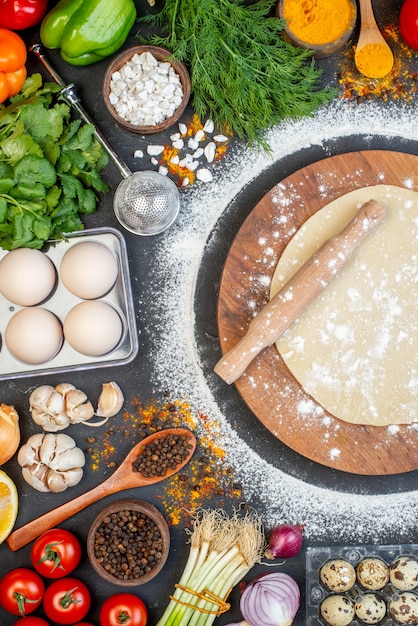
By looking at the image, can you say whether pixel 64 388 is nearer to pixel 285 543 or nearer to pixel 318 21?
pixel 285 543

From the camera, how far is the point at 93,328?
1.84 m

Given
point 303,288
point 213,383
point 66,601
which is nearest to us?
point 303,288

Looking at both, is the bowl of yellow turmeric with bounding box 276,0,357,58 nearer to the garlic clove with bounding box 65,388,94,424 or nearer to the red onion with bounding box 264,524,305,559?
the garlic clove with bounding box 65,388,94,424

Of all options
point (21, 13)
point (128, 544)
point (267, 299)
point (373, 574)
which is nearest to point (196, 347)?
point (267, 299)

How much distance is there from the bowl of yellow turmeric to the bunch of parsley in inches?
25.0

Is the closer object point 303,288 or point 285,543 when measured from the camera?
point 303,288

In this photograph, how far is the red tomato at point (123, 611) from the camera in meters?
1.89

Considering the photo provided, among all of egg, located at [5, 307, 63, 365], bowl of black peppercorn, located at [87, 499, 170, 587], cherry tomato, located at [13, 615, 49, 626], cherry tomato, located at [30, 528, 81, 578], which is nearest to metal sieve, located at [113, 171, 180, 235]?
egg, located at [5, 307, 63, 365]

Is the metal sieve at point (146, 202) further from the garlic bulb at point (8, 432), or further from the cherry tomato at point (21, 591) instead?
the cherry tomato at point (21, 591)

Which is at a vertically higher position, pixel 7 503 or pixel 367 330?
pixel 367 330

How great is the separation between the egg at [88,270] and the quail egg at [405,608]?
119 cm

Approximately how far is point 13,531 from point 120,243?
0.92 metres

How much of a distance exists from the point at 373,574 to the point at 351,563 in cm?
7

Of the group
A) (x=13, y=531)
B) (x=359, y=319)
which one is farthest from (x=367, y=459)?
(x=13, y=531)
